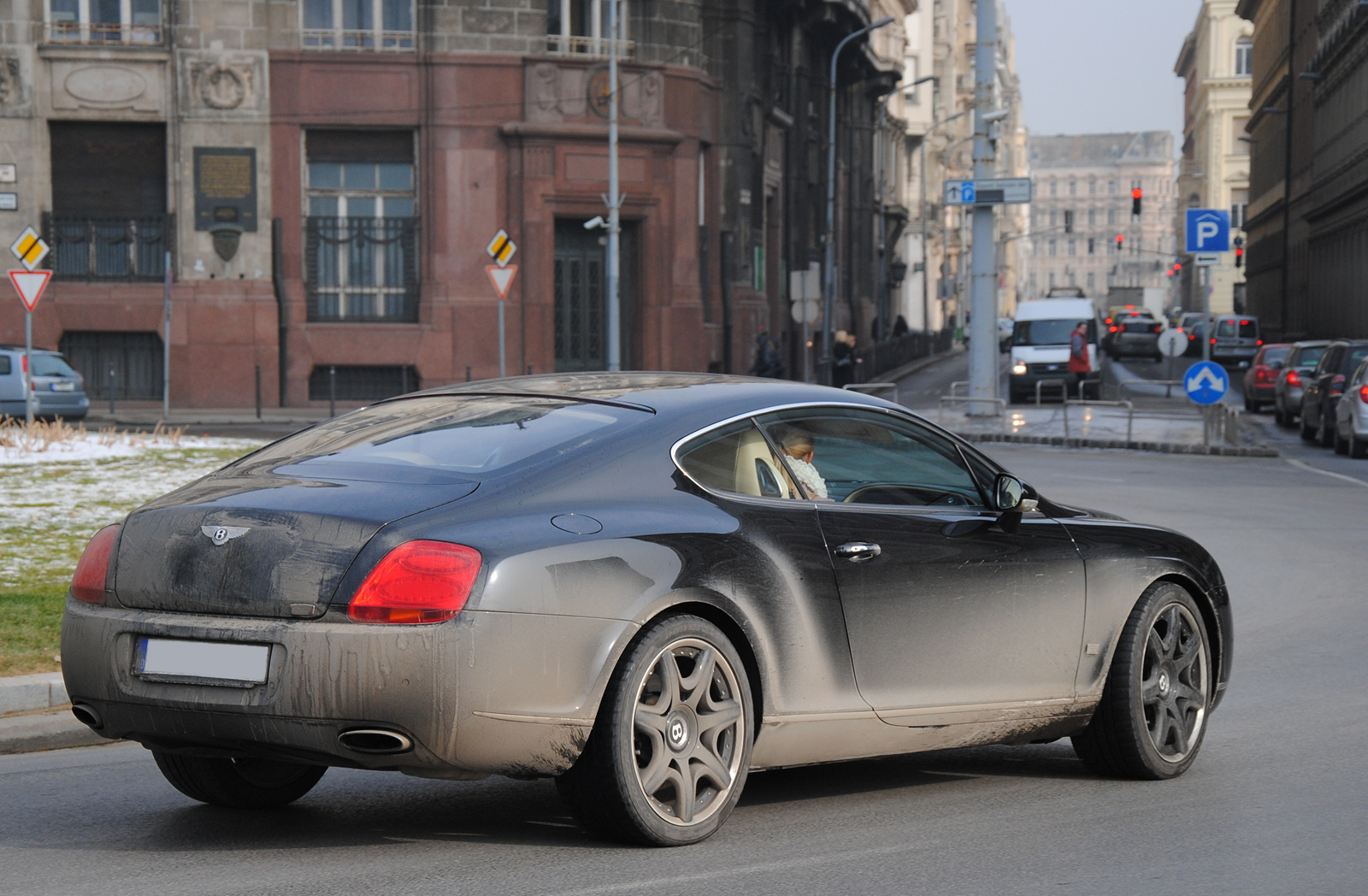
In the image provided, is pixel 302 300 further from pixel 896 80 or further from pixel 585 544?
pixel 896 80

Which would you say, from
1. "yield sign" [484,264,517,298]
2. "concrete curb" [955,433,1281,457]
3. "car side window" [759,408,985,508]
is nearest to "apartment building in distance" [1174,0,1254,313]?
"concrete curb" [955,433,1281,457]

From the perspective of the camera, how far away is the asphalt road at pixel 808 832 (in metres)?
5.11

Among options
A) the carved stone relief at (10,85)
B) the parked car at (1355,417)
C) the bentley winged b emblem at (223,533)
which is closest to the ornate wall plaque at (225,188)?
the carved stone relief at (10,85)

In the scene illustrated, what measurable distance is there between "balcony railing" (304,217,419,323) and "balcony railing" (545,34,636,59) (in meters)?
4.70

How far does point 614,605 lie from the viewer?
5180 mm

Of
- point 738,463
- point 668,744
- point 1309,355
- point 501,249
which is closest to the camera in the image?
point 668,744

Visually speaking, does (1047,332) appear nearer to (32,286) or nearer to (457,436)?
(32,286)

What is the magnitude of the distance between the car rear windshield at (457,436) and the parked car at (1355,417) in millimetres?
23560

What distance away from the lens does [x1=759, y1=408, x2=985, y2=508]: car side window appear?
6059 millimetres

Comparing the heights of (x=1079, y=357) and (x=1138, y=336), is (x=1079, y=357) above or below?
below

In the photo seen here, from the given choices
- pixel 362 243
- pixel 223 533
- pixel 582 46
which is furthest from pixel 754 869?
pixel 582 46

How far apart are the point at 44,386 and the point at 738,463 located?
88.8 feet

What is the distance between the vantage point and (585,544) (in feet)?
17.1

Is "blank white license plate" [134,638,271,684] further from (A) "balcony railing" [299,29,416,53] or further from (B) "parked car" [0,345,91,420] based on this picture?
(A) "balcony railing" [299,29,416,53]
